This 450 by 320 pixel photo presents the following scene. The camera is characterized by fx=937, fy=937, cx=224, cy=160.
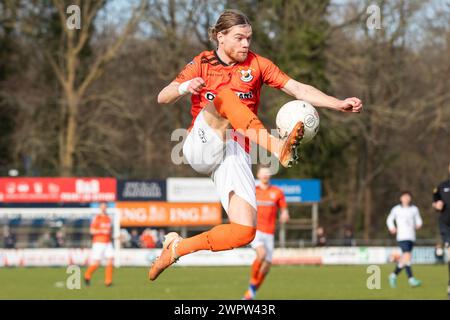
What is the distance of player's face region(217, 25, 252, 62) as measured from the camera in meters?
8.11

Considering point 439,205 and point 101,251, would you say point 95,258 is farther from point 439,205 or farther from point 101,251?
point 439,205

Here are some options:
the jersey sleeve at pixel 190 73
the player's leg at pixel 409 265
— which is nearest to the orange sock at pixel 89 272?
the player's leg at pixel 409 265

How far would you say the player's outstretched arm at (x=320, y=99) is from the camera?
786cm

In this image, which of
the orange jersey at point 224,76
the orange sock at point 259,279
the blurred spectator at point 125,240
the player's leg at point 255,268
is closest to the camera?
the orange jersey at point 224,76

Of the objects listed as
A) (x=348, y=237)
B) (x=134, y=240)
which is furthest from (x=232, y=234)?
(x=348, y=237)

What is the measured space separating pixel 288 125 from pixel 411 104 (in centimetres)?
3621

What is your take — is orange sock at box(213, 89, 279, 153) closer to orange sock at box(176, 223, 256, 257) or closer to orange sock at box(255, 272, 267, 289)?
orange sock at box(176, 223, 256, 257)

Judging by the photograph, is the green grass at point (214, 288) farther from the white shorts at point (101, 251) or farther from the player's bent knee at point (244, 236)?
the player's bent knee at point (244, 236)

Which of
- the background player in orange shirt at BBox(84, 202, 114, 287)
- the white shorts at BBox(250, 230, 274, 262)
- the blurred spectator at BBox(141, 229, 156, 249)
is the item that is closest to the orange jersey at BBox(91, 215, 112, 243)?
the background player in orange shirt at BBox(84, 202, 114, 287)

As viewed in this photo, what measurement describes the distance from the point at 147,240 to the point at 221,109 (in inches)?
1038

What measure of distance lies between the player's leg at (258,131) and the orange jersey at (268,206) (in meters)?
9.31
